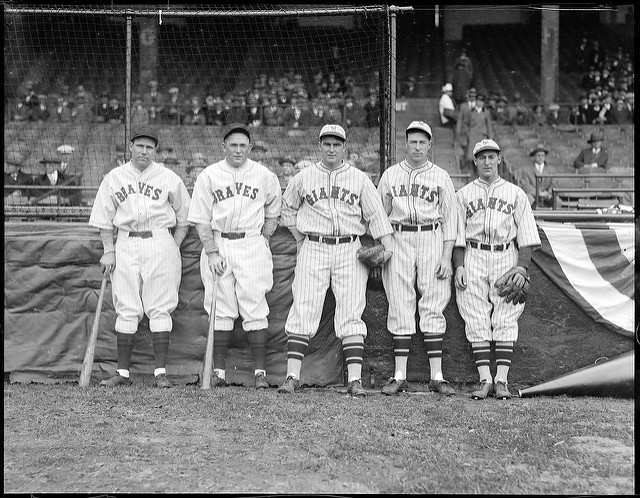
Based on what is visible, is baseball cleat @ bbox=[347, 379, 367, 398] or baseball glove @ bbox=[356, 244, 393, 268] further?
baseball glove @ bbox=[356, 244, 393, 268]

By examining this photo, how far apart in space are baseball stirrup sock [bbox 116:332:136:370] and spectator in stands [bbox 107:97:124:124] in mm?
9275

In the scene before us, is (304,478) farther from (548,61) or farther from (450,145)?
(548,61)

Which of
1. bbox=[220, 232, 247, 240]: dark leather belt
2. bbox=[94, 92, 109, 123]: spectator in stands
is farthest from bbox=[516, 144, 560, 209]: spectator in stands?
bbox=[94, 92, 109, 123]: spectator in stands

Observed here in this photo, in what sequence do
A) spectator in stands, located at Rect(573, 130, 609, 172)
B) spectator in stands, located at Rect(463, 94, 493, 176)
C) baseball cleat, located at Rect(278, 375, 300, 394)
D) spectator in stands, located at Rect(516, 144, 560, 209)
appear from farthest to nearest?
spectator in stands, located at Rect(463, 94, 493, 176) < spectator in stands, located at Rect(573, 130, 609, 172) < spectator in stands, located at Rect(516, 144, 560, 209) < baseball cleat, located at Rect(278, 375, 300, 394)

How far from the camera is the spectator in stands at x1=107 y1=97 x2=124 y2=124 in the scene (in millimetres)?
14617

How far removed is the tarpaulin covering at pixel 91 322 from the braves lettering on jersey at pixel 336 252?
286mm

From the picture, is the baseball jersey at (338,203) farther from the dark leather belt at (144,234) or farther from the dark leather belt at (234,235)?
the dark leather belt at (144,234)

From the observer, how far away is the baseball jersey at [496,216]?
580 cm

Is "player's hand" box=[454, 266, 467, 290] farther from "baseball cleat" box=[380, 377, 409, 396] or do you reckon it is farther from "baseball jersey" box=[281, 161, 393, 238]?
"baseball cleat" box=[380, 377, 409, 396]

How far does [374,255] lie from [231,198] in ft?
3.60

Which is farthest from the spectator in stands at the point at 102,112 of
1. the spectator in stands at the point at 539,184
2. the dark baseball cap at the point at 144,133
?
the dark baseball cap at the point at 144,133

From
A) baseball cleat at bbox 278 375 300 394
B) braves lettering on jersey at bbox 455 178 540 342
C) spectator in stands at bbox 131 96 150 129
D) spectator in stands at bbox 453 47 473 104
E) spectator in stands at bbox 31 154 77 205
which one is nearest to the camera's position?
baseball cleat at bbox 278 375 300 394

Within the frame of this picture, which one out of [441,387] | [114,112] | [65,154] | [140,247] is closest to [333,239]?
[441,387]

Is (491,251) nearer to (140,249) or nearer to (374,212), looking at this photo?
(374,212)
